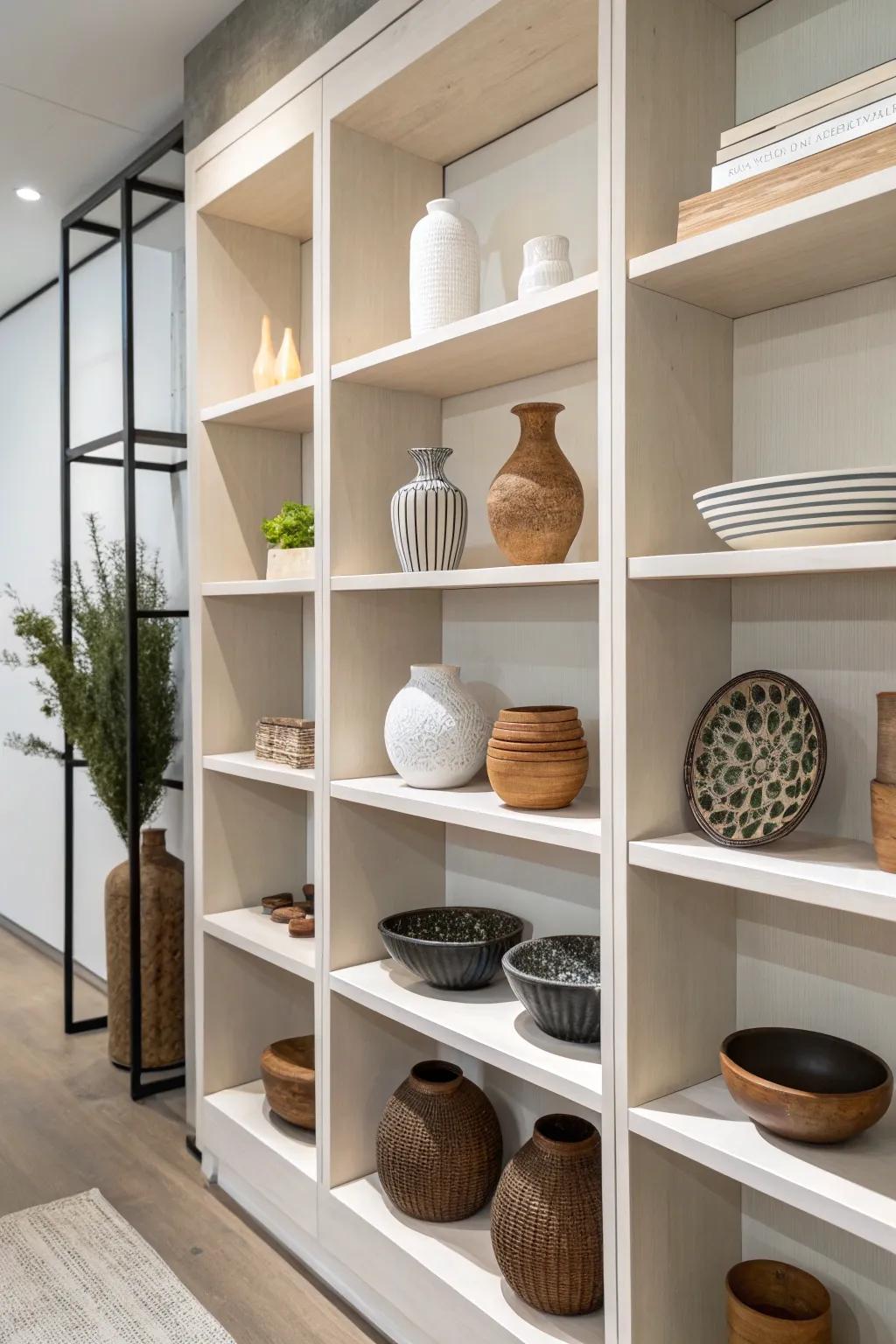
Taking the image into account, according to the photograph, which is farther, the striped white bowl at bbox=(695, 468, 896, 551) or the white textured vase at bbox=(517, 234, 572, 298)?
the white textured vase at bbox=(517, 234, 572, 298)

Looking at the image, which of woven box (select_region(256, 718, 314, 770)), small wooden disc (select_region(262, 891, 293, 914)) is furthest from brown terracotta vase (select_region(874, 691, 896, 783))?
small wooden disc (select_region(262, 891, 293, 914))

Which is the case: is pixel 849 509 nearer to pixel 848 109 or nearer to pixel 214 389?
pixel 848 109

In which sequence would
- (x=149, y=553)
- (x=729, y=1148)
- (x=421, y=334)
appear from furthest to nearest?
(x=149, y=553)
(x=421, y=334)
(x=729, y=1148)

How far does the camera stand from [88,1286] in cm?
204

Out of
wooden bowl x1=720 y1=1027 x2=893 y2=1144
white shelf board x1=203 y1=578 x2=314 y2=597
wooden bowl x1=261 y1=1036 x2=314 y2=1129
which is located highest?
white shelf board x1=203 y1=578 x2=314 y2=597

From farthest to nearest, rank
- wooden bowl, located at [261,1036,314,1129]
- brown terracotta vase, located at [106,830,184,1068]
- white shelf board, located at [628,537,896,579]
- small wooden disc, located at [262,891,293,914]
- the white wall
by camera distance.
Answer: the white wall < brown terracotta vase, located at [106,830,184,1068] < small wooden disc, located at [262,891,293,914] < wooden bowl, located at [261,1036,314,1129] < white shelf board, located at [628,537,896,579]

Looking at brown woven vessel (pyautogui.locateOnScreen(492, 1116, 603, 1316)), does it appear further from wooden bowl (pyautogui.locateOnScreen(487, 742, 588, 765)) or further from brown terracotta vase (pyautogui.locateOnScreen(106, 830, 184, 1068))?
brown terracotta vase (pyautogui.locateOnScreen(106, 830, 184, 1068))

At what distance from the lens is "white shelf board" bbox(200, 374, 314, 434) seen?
214cm

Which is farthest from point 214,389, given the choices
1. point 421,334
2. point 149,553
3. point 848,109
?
point 848,109

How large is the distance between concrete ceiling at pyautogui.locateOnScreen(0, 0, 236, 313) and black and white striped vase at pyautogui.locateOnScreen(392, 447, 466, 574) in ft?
4.25

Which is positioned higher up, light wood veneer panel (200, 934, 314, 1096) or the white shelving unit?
the white shelving unit

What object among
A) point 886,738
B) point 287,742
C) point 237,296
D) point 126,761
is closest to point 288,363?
point 237,296

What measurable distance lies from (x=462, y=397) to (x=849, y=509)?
3.67 ft

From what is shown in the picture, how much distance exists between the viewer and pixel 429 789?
1.91m
